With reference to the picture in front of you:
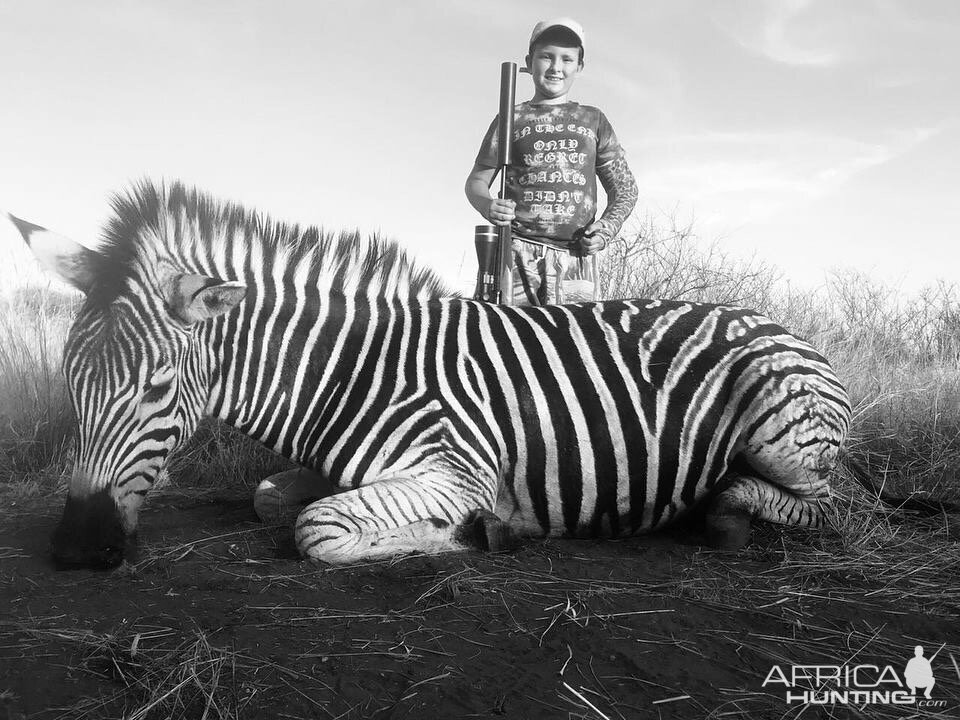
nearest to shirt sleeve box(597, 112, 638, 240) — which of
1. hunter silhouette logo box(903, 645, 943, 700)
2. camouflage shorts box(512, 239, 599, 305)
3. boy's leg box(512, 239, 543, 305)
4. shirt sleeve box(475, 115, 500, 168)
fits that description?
camouflage shorts box(512, 239, 599, 305)

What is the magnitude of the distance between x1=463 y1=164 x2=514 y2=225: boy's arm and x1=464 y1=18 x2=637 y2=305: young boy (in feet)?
0.05

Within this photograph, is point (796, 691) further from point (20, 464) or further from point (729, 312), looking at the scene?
point (20, 464)

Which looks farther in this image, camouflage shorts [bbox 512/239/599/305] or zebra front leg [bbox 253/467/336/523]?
camouflage shorts [bbox 512/239/599/305]

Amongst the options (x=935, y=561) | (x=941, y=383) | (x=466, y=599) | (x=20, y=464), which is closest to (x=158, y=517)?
(x=20, y=464)

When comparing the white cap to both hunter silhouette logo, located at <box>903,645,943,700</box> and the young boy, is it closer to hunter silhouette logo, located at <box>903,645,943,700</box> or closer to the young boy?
the young boy

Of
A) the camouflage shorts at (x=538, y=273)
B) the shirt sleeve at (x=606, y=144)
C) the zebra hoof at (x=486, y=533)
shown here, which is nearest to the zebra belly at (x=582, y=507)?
the zebra hoof at (x=486, y=533)

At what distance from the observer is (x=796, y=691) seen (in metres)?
2.09

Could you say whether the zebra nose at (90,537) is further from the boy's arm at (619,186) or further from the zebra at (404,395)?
the boy's arm at (619,186)

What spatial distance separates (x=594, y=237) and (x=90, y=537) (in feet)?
11.1

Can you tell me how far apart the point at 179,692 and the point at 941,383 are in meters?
7.07

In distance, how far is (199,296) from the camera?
3.00 metres

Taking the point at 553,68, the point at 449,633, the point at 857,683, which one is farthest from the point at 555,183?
the point at 857,683

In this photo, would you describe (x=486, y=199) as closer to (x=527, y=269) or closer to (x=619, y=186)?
(x=527, y=269)

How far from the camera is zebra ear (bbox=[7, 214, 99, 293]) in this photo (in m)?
3.09
